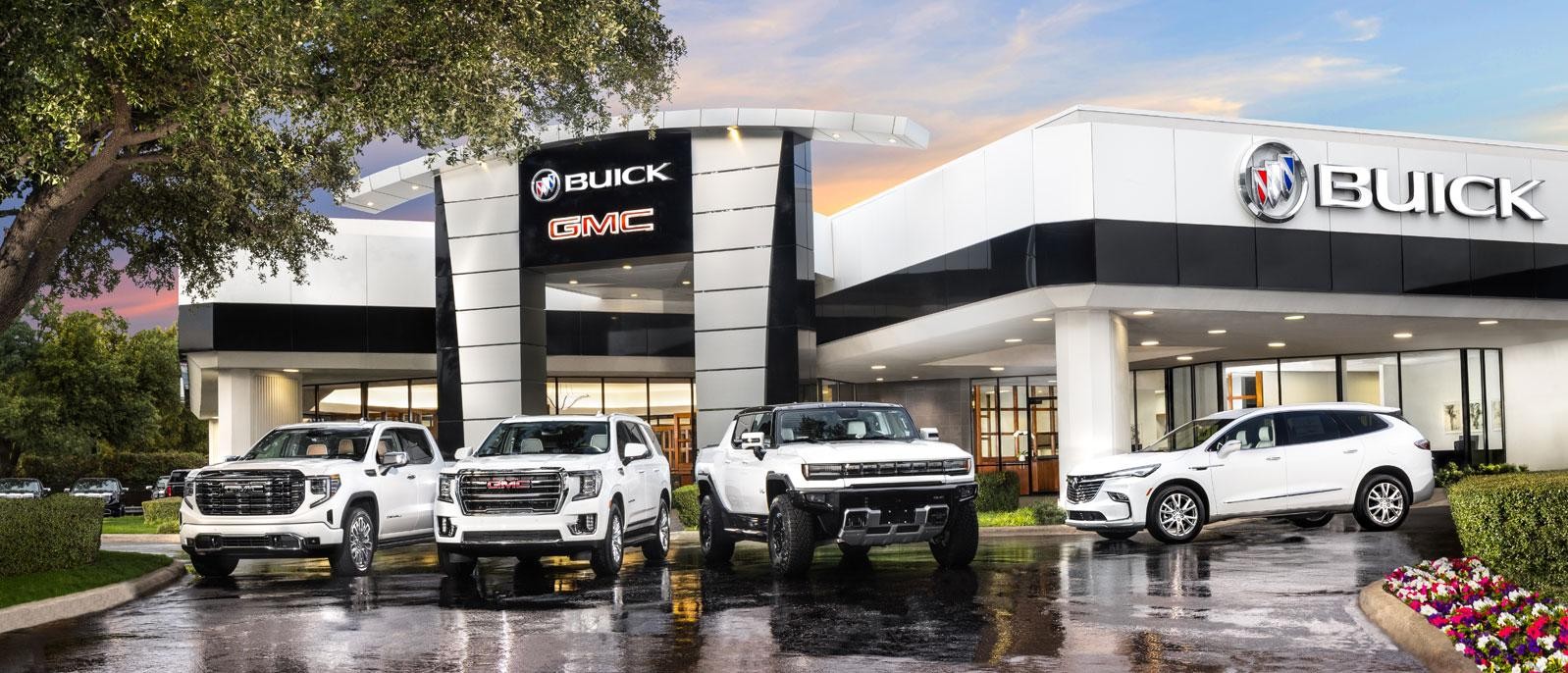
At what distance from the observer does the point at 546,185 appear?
31.9 m

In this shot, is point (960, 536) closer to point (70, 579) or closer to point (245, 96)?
point (245, 96)

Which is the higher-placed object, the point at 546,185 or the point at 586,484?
the point at 546,185

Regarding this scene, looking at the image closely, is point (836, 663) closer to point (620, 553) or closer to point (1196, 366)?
point (620, 553)

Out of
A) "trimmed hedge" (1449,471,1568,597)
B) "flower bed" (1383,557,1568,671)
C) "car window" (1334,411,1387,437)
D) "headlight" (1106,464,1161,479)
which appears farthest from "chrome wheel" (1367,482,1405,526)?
"trimmed hedge" (1449,471,1568,597)

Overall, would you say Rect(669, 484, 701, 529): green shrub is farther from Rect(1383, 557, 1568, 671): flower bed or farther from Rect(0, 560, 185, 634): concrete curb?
Rect(1383, 557, 1568, 671): flower bed

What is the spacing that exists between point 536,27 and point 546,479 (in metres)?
4.96

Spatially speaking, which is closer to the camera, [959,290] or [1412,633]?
[1412,633]

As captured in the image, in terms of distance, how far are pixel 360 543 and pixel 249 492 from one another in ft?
4.75

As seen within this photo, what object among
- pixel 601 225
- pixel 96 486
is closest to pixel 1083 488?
pixel 601 225

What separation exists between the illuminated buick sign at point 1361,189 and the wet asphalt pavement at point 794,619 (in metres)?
8.16

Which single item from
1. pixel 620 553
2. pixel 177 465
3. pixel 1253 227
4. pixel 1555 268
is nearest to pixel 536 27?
pixel 620 553

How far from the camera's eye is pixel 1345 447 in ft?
61.9

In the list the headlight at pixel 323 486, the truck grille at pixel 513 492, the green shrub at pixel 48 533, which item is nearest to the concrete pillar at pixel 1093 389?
the truck grille at pixel 513 492

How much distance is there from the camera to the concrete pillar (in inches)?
945
